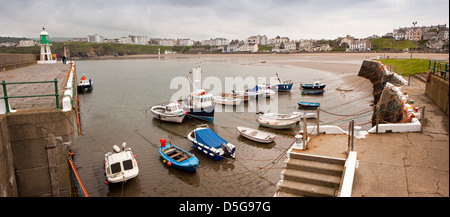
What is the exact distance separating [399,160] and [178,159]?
11.4 meters

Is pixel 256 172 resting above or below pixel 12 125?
below

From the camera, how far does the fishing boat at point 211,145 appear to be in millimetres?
16642

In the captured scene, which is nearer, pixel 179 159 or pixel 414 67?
pixel 179 159

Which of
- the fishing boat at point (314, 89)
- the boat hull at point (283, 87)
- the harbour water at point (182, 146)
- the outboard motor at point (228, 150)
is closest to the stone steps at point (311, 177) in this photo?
the harbour water at point (182, 146)

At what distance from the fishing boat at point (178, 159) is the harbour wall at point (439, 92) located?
12.2 m

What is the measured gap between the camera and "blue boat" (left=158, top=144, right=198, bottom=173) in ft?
49.6

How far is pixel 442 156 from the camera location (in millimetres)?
8219

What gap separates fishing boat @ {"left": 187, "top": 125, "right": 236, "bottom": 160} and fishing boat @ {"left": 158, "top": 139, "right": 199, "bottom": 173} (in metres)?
1.28

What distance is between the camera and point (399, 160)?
321 inches

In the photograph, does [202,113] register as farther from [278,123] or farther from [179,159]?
[179,159]

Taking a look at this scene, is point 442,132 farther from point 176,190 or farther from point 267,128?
point 267,128

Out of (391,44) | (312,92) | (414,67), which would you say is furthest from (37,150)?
(391,44)
